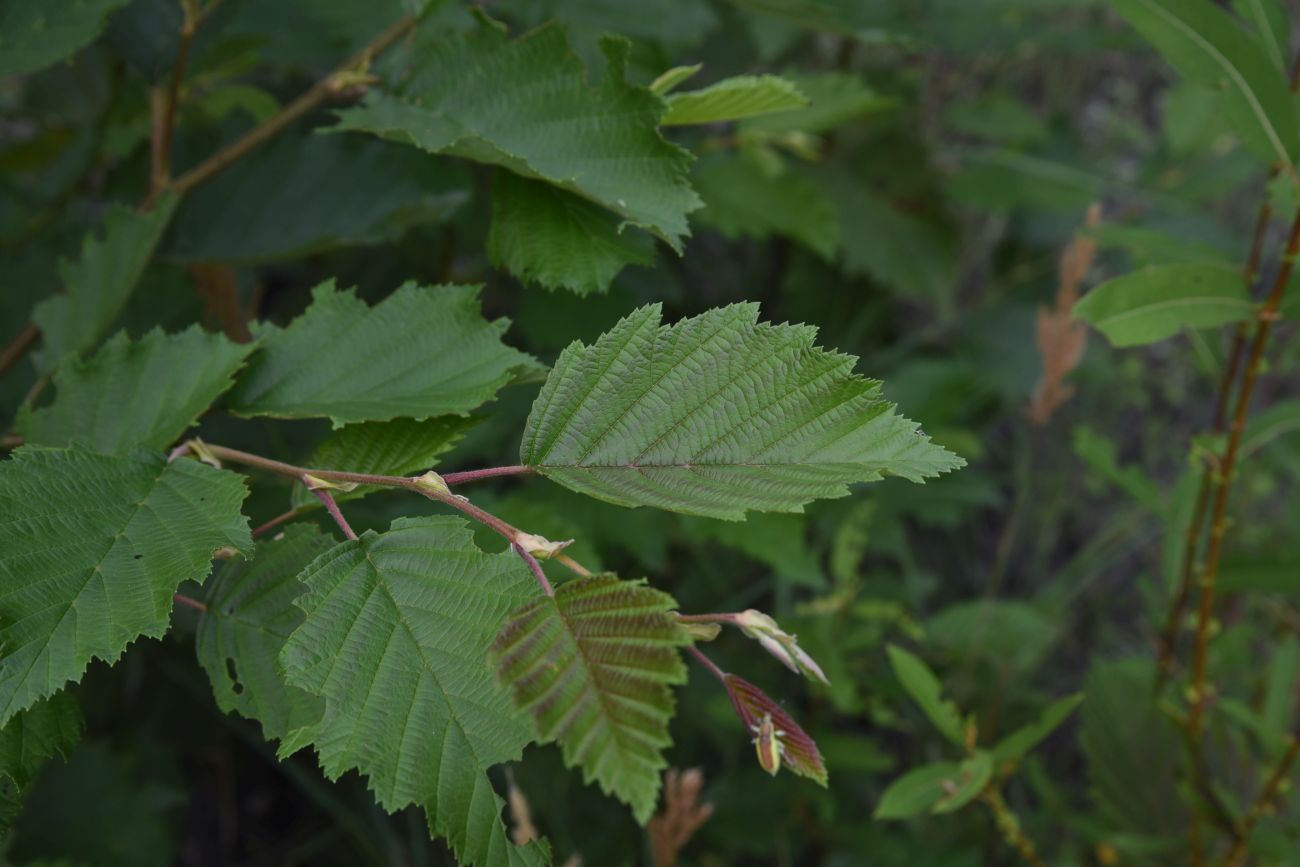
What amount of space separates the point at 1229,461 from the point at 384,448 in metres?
0.80

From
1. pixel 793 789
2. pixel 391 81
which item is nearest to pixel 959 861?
pixel 793 789

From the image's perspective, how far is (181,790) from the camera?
159 cm

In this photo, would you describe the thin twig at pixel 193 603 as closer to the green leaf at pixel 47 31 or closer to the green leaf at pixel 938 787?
the green leaf at pixel 47 31

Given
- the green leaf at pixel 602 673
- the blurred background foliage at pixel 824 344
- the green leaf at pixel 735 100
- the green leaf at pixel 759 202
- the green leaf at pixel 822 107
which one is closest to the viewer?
the green leaf at pixel 602 673

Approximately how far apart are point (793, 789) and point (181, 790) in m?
0.89

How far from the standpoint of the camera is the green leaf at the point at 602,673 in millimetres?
459

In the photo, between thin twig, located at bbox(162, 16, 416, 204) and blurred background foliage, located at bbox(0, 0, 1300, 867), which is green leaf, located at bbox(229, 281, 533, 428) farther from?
thin twig, located at bbox(162, 16, 416, 204)

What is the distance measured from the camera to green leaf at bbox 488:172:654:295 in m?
0.80

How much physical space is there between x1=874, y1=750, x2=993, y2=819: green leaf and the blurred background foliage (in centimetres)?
25

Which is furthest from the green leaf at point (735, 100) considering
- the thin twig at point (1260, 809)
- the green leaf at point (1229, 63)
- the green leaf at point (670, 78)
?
the thin twig at point (1260, 809)

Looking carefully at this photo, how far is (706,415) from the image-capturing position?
0.59 m

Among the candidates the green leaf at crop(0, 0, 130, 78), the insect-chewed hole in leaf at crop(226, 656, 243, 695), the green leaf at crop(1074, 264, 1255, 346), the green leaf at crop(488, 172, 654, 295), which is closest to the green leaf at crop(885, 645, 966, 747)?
the green leaf at crop(1074, 264, 1255, 346)

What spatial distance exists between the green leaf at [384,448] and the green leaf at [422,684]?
0.09 m

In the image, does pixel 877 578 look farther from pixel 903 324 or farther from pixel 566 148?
pixel 566 148
